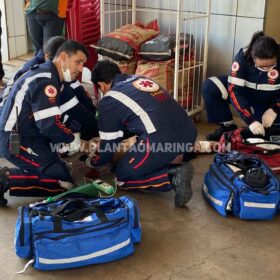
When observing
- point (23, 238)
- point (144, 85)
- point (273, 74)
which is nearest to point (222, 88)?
point (273, 74)

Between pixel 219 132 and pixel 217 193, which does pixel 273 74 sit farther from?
pixel 217 193

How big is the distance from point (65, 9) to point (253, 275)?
2.81 meters

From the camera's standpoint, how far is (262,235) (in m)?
2.42

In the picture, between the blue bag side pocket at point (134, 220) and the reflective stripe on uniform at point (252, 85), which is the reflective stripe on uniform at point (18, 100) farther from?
the reflective stripe on uniform at point (252, 85)

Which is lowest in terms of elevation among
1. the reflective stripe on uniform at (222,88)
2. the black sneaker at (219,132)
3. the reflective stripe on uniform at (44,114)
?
the black sneaker at (219,132)

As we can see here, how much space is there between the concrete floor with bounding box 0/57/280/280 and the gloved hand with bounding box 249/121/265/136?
0.78 metres

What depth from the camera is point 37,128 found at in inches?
109

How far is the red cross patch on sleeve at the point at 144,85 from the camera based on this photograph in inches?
108

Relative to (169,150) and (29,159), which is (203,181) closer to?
(169,150)

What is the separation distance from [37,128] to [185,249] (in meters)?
1.14

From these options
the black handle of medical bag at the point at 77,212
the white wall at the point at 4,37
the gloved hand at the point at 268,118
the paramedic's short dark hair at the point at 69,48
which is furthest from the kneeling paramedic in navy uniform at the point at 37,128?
the white wall at the point at 4,37

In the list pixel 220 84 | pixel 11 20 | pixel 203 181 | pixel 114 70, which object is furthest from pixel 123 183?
pixel 11 20

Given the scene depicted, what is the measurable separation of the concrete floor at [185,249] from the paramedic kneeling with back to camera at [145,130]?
141 millimetres

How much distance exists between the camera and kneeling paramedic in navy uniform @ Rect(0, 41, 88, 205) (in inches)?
103
